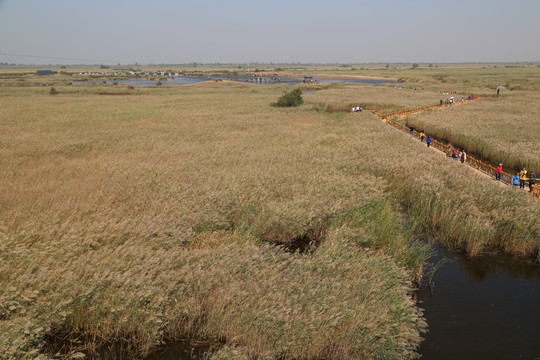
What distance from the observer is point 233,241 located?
12.0 meters

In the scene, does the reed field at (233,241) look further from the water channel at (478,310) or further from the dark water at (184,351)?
the water channel at (478,310)

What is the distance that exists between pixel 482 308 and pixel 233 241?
774 cm

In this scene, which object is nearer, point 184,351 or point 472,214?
point 184,351

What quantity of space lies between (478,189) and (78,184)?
18.2m

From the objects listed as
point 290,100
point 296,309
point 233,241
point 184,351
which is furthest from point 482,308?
point 290,100

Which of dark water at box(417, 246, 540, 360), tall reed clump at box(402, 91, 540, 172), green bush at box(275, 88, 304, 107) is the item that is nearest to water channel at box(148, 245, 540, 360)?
dark water at box(417, 246, 540, 360)

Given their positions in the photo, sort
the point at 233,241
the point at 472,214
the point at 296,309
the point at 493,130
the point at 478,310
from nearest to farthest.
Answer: the point at 296,309
the point at 478,310
the point at 233,241
the point at 472,214
the point at 493,130

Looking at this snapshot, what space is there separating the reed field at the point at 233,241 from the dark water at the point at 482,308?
0.68m

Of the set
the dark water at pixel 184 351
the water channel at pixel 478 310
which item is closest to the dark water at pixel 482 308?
the water channel at pixel 478 310

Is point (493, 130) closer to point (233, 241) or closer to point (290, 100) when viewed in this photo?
point (290, 100)

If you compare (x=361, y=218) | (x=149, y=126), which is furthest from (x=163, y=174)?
(x=149, y=126)

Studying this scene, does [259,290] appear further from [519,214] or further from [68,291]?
[519,214]

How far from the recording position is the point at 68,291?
802 centimetres

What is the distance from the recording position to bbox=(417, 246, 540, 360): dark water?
888 cm
